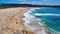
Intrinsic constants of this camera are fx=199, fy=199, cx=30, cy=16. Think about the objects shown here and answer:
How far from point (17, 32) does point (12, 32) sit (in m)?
0.56

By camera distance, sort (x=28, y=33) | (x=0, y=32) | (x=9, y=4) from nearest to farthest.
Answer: (x=0, y=32), (x=28, y=33), (x=9, y=4)

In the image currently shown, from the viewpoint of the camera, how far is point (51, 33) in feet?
73.8

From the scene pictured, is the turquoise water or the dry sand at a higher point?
the dry sand

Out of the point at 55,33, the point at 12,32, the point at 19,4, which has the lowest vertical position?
the point at 19,4

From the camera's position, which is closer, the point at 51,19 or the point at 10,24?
the point at 10,24

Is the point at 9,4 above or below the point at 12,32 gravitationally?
below

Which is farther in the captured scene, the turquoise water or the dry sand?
the turquoise water

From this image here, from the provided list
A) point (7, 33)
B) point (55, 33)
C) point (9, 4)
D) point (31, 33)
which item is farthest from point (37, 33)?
point (9, 4)

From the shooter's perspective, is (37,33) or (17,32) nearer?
(17,32)

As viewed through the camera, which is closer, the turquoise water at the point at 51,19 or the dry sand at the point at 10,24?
the dry sand at the point at 10,24

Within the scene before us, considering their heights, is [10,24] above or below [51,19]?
above

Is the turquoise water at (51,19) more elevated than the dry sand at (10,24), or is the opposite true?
the dry sand at (10,24)

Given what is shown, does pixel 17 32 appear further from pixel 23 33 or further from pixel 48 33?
pixel 48 33

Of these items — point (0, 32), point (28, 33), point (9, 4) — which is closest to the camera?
point (0, 32)
